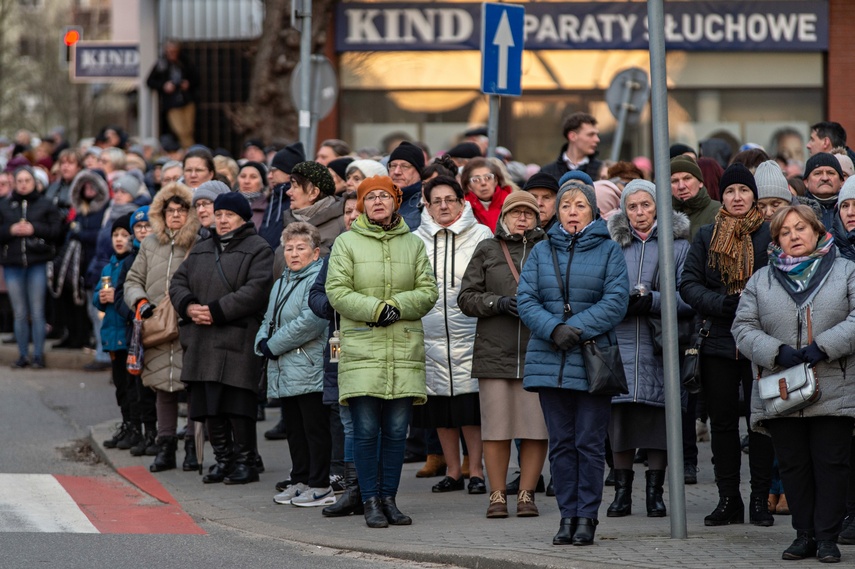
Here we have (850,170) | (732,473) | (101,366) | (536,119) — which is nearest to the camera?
(732,473)

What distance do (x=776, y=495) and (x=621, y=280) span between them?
207 cm

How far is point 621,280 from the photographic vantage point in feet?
26.4

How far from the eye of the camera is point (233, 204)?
10.2 metres

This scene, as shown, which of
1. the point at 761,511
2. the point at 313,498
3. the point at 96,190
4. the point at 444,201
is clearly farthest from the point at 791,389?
the point at 96,190

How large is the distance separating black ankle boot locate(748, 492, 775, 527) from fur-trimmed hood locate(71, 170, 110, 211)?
29.8 ft

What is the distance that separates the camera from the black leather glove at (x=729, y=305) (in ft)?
27.6

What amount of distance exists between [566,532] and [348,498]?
5.80 feet

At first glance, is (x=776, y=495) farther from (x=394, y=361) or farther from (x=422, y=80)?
(x=422, y=80)

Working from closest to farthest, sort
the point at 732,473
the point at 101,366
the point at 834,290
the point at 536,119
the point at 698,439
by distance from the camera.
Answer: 1. the point at 834,290
2. the point at 732,473
3. the point at 698,439
4. the point at 101,366
5. the point at 536,119

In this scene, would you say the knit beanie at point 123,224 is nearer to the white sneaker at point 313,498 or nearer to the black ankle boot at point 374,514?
the white sneaker at point 313,498

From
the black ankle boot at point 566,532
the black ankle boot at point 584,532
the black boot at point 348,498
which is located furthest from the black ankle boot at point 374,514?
the black ankle boot at point 584,532

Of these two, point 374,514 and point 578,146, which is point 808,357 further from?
point 578,146

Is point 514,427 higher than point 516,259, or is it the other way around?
point 516,259

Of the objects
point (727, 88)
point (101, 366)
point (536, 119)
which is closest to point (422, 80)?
point (536, 119)
